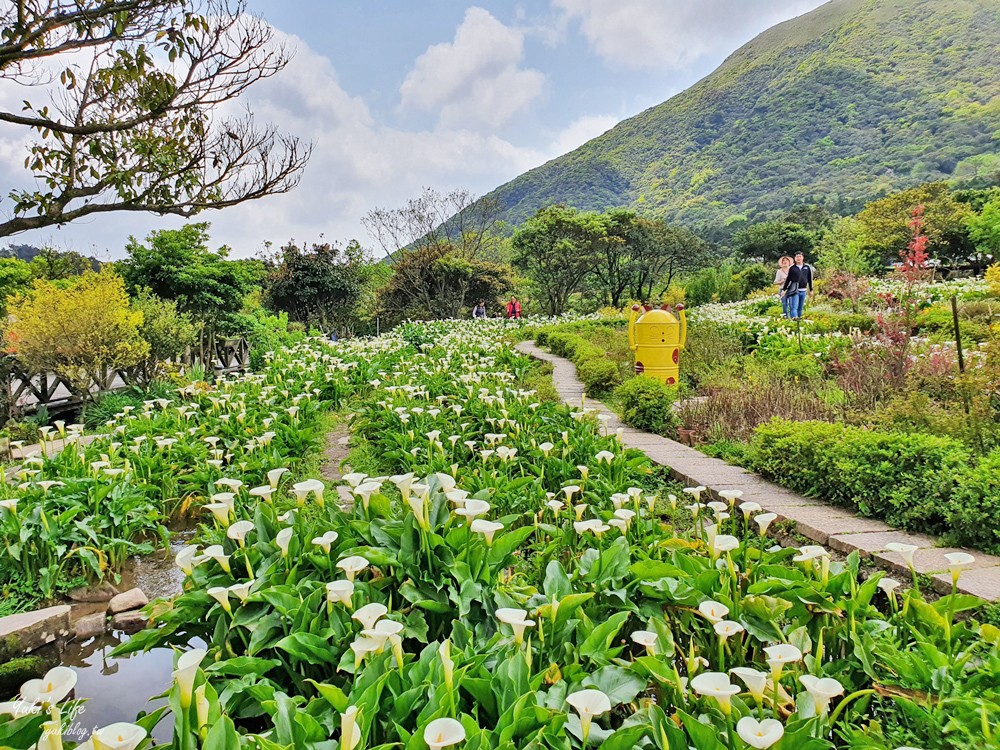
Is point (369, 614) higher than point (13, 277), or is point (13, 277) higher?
point (13, 277)

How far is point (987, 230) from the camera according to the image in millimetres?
21812

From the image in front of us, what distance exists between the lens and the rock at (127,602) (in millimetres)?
3246

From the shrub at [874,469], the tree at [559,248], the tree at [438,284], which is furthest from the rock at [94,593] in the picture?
the tree at [438,284]

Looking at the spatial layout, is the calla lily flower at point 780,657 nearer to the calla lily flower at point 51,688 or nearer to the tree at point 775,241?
the calla lily flower at point 51,688

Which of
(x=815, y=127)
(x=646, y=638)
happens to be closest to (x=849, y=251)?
(x=646, y=638)

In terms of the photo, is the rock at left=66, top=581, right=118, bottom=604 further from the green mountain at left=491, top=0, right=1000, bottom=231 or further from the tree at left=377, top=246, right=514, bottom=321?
the green mountain at left=491, top=0, right=1000, bottom=231

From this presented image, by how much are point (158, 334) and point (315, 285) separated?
12.7 m

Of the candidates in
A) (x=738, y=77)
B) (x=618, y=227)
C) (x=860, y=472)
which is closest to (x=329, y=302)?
(x=618, y=227)

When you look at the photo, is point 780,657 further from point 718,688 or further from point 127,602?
point 127,602

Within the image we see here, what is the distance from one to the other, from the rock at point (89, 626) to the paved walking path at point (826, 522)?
361cm

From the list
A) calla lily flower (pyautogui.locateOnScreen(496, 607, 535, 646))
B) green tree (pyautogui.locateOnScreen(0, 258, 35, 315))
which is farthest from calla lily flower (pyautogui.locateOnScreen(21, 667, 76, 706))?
green tree (pyautogui.locateOnScreen(0, 258, 35, 315))

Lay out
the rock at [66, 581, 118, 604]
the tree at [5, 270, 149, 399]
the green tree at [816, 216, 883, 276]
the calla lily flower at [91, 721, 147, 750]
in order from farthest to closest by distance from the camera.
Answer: the green tree at [816, 216, 883, 276], the tree at [5, 270, 149, 399], the rock at [66, 581, 118, 604], the calla lily flower at [91, 721, 147, 750]

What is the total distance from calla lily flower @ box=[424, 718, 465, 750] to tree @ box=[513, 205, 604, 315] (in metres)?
22.1

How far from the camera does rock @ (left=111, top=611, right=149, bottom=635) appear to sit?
3.16m
